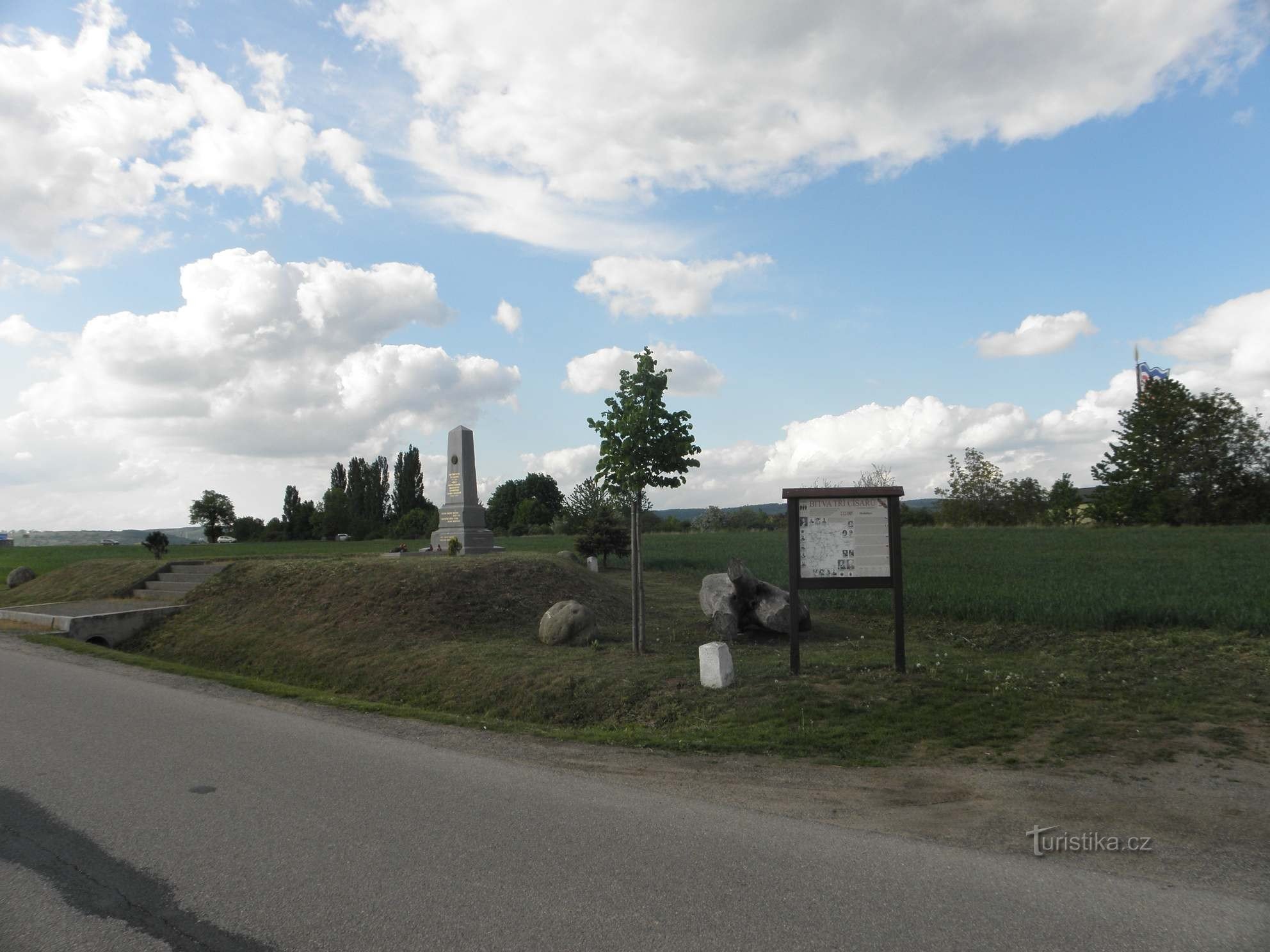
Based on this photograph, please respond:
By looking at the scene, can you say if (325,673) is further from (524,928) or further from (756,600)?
(524,928)

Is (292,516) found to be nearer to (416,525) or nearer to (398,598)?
(416,525)

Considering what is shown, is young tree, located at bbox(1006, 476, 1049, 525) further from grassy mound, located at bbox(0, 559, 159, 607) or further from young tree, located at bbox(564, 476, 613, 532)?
grassy mound, located at bbox(0, 559, 159, 607)

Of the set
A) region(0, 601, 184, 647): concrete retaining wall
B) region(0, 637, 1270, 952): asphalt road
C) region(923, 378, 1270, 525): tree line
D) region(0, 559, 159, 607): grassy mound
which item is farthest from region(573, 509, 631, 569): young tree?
region(923, 378, 1270, 525): tree line

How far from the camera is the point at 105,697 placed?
32.8 feet

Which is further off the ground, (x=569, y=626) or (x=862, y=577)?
(x=862, y=577)

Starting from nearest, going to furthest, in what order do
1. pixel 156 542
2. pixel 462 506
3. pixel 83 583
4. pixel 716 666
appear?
pixel 716 666 < pixel 83 583 < pixel 462 506 < pixel 156 542

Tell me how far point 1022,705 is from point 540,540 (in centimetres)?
4317

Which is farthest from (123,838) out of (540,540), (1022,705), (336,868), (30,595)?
(540,540)

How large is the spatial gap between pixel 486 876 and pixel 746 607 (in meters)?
10.3

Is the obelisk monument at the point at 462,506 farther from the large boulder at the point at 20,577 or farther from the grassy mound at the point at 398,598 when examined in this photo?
the large boulder at the point at 20,577

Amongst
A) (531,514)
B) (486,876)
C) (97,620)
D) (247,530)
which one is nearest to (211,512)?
(247,530)

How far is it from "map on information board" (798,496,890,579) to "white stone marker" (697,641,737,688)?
65.3 inches

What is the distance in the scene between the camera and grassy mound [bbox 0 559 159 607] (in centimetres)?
2305

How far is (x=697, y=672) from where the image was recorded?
10.7 meters
